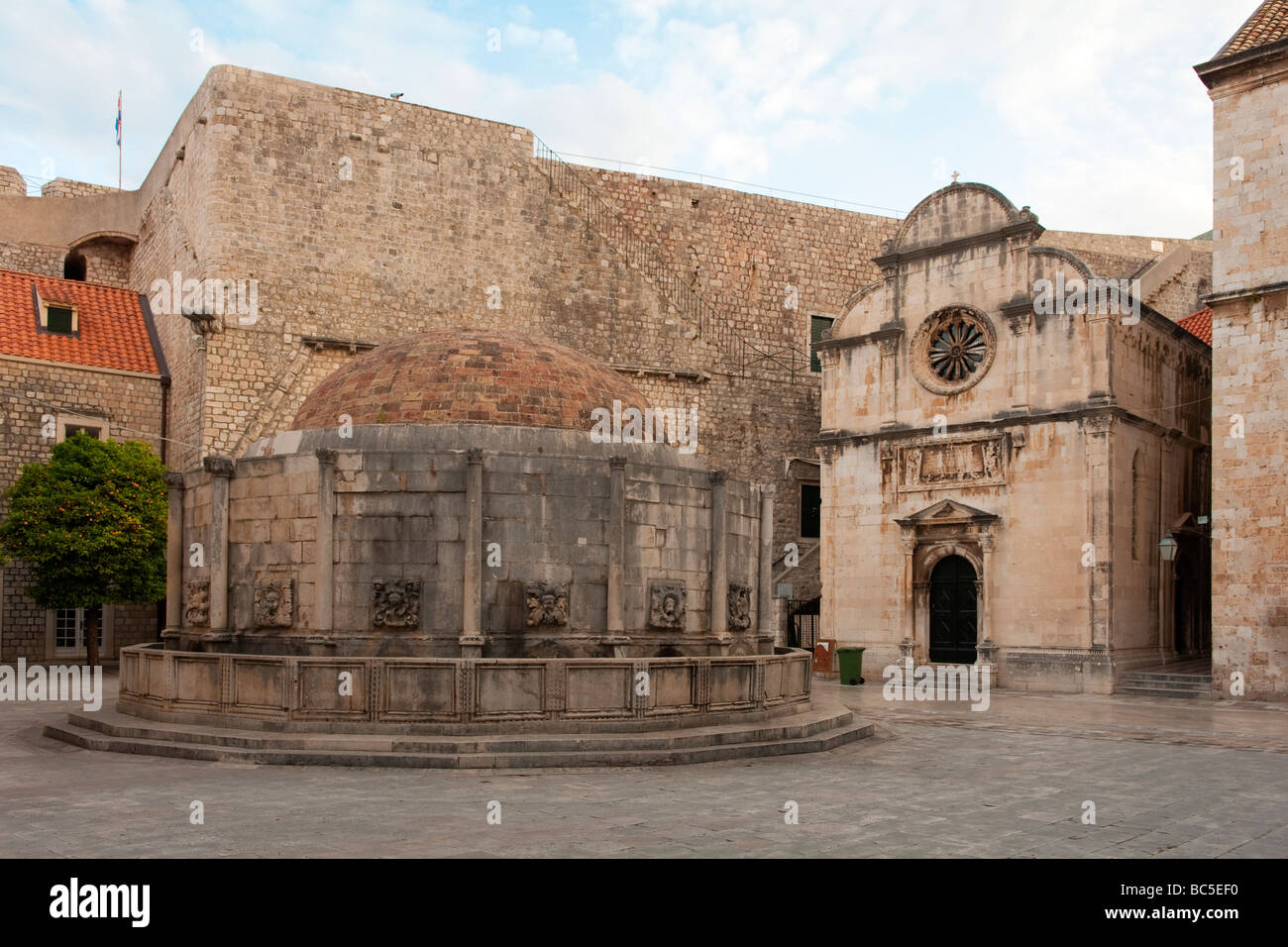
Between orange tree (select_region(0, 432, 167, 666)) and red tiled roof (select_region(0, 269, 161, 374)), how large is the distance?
403 cm

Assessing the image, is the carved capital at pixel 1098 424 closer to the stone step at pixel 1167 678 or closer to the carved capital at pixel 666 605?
the stone step at pixel 1167 678

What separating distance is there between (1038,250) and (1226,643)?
31.6 feet

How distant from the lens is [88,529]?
85.0 ft

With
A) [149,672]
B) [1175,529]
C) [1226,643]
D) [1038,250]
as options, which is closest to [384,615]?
[149,672]

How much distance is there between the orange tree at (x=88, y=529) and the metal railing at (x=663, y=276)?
1480 cm

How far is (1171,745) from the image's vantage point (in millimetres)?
14969

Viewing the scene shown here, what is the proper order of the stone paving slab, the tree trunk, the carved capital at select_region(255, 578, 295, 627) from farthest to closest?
the tree trunk → the carved capital at select_region(255, 578, 295, 627) → the stone paving slab

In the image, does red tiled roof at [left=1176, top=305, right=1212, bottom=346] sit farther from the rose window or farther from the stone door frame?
the stone door frame

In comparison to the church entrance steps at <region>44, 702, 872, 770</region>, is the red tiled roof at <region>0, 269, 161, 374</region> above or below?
above

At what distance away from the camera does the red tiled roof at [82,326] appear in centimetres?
2970

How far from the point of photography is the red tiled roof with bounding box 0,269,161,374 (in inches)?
1169

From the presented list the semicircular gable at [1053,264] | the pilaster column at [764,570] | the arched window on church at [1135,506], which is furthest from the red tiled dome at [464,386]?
the arched window on church at [1135,506]

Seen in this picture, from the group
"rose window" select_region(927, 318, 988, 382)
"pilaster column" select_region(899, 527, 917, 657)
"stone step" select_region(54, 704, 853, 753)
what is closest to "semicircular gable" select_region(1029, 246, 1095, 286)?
"rose window" select_region(927, 318, 988, 382)
